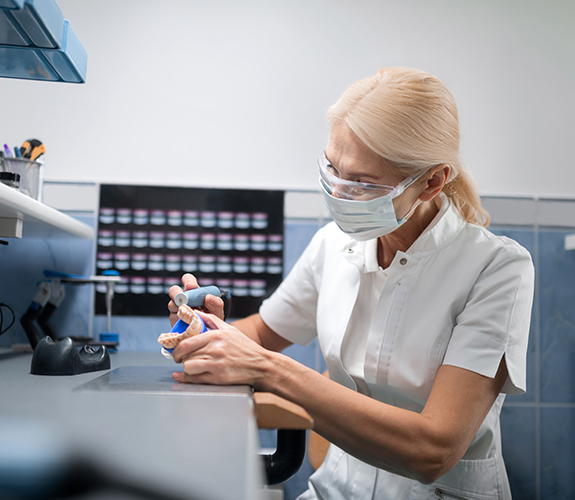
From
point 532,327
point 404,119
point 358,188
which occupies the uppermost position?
point 404,119

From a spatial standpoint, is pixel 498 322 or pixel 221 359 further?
pixel 498 322

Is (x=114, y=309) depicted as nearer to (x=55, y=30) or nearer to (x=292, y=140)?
(x=292, y=140)

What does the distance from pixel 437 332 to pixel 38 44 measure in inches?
35.5

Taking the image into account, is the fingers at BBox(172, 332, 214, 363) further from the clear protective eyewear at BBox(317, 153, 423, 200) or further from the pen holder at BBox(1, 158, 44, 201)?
the pen holder at BBox(1, 158, 44, 201)

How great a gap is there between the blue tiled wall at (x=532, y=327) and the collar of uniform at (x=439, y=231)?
69 cm

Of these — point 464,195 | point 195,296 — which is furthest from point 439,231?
point 195,296

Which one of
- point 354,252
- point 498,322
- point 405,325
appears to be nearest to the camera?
point 498,322

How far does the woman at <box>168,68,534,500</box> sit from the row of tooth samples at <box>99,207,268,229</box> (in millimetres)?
603

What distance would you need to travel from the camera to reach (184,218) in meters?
1.65

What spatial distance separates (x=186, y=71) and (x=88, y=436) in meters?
1.51

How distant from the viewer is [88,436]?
1.38ft

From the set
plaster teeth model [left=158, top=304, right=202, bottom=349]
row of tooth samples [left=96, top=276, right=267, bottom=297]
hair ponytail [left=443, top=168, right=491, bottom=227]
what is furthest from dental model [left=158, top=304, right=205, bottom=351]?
row of tooth samples [left=96, top=276, right=267, bottom=297]

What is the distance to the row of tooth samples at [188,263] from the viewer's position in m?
1.62

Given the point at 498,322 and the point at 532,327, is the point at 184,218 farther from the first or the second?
the point at 532,327
